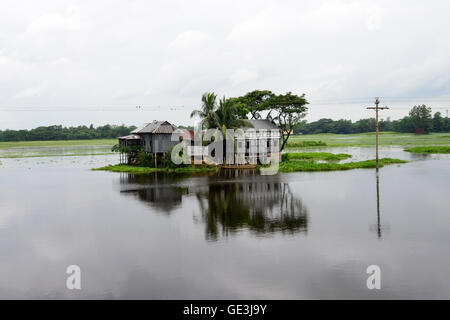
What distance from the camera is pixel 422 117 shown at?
118 metres

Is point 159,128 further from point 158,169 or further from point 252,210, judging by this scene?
point 252,210

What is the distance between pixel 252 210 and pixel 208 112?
21422mm

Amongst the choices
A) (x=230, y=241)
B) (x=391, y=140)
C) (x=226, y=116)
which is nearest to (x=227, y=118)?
(x=226, y=116)

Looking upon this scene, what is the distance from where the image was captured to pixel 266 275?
35.5ft

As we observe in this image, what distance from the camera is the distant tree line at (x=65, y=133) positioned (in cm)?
11125

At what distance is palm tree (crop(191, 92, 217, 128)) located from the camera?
127 ft

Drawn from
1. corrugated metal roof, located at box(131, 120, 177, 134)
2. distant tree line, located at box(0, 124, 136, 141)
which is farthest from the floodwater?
distant tree line, located at box(0, 124, 136, 141)

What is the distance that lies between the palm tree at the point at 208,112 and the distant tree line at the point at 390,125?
85.6 m

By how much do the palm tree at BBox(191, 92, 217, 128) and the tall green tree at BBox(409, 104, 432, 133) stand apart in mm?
101014

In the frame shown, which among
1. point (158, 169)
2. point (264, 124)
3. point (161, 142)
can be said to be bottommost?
point (158, 169)

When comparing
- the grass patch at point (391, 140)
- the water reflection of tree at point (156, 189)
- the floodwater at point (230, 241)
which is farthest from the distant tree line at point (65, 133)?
the floodwater at point (230, 241)

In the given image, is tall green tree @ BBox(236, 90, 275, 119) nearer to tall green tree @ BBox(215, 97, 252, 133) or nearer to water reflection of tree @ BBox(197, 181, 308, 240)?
tall green tree @ BBox(215, 97, 252, 133)
